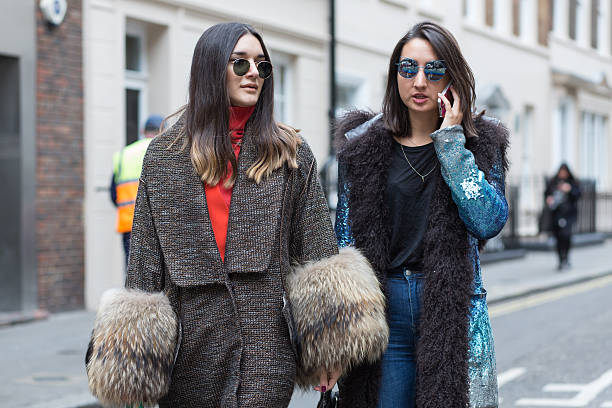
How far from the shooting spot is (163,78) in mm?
11875

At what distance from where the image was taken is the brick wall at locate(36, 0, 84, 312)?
9930 mm

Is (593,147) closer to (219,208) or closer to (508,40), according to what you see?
(508,40)

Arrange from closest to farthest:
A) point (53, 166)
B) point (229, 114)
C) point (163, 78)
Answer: point (229, 114) → point (53, 166) → point (163, 78)

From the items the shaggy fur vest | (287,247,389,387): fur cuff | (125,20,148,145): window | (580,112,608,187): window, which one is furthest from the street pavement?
(580,112,608,187): window

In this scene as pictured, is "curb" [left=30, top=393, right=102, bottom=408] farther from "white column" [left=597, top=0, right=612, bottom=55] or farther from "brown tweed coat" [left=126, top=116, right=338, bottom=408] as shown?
"white column" [left=597, top=0, right=612, bottom=55]

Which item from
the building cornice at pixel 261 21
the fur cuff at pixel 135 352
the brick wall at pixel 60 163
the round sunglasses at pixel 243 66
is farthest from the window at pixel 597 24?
the fur cuff at pixel 135 352

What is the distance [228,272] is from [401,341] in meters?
0.76

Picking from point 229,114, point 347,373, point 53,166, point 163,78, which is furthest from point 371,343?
point 163,78

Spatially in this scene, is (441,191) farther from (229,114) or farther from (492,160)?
(229,114)

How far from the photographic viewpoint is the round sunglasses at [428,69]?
314 centimetres

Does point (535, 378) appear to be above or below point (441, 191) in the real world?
below

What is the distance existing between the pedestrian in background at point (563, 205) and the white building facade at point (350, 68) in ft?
8.92

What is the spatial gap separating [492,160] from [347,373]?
0.88 m

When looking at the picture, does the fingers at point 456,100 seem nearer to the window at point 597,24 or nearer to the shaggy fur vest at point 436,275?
the shaggy fur vest at point 436,275
